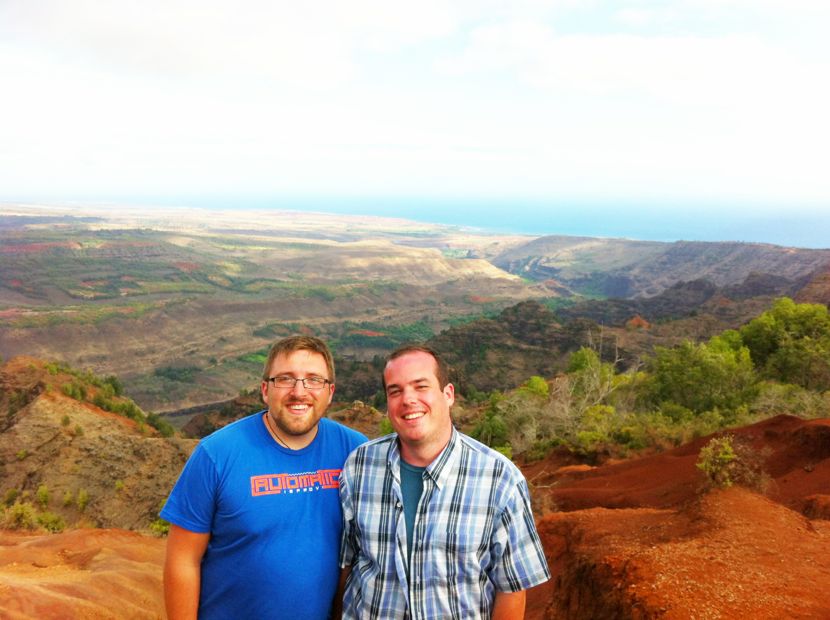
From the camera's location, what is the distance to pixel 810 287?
48.2 metres

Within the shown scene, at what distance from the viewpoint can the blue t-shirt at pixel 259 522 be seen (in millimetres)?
2893

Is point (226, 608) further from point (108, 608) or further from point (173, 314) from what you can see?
point (173, 314)

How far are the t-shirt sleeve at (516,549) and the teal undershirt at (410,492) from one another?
0.45 meters

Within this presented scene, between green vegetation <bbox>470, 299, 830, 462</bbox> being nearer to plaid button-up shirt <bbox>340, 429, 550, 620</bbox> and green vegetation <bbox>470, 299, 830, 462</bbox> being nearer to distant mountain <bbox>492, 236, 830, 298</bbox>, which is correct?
plaid button-up shirt <bbox>340, 429, 550, 620</bbox>

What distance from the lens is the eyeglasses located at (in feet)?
10.1

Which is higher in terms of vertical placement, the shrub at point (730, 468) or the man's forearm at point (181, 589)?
the man's forearm at point (181, 589)

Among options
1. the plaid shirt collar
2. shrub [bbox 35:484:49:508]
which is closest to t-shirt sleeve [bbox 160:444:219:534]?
the plaid shirt collar

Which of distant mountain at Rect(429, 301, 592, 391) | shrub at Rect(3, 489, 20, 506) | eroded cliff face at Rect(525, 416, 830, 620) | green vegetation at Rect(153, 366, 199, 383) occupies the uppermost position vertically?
eroded cliff face at Rect(525, 416, 830, 620)

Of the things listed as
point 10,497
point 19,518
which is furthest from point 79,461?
point 19,518

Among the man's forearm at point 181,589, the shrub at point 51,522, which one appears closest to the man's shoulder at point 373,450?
the man's forearm at point 181,589

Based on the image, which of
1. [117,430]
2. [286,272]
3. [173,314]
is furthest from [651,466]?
[286,272]

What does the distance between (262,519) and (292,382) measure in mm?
757

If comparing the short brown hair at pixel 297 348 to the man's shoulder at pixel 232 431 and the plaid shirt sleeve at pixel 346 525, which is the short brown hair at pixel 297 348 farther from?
the plaid shirt sleeve at pixel 346 525

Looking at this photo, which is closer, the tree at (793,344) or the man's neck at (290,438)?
the man's neck at (290,438)
